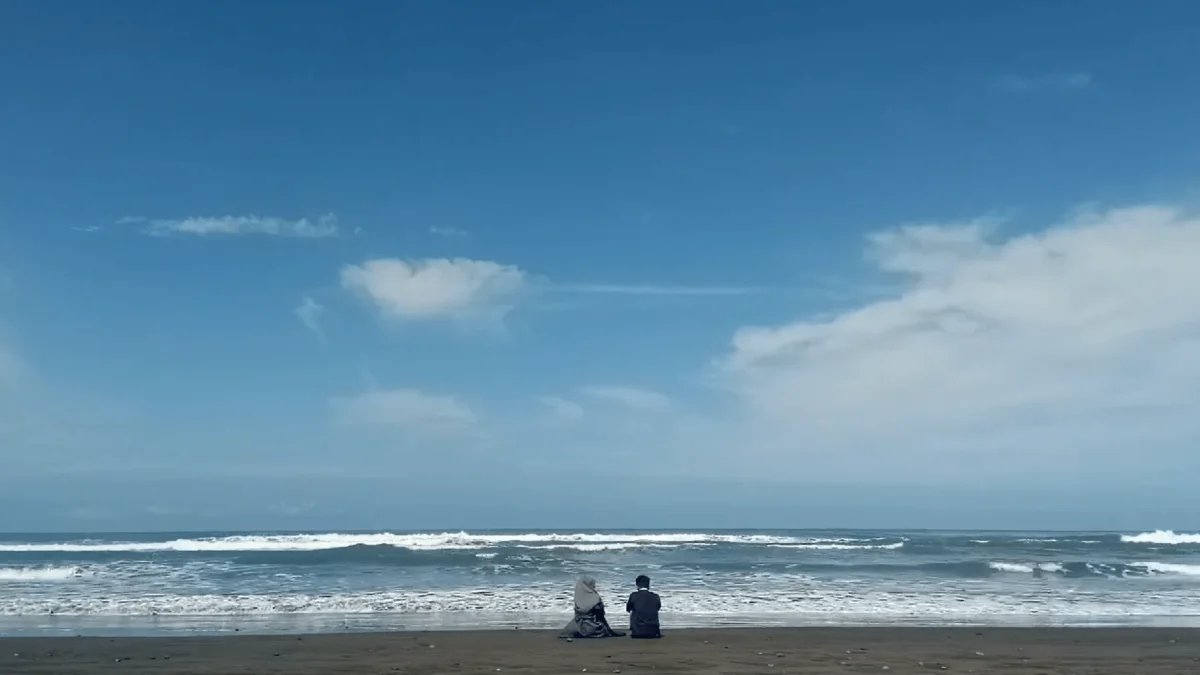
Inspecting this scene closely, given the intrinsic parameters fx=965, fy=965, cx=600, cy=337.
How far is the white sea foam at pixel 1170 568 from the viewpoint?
28797mm

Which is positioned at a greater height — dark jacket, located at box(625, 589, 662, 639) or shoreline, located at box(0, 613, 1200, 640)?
dark jacket, located at box(625, 589, 662, 639)

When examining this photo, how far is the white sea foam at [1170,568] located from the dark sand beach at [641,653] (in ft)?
55.6

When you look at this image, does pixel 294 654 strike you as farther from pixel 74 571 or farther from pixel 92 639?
pixel 74 571

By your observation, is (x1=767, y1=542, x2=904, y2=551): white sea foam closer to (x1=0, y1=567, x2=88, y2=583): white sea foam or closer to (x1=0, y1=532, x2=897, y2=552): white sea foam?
(x1=0, y1=532, x2=897, y2=552): white sea foam

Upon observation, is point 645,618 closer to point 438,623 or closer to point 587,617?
point 587,617

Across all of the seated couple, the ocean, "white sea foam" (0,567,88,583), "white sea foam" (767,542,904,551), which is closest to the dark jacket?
the seated couple

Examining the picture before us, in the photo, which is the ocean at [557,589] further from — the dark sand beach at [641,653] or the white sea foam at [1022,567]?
the dark sand beach at [641,653]

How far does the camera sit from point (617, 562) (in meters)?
30.0

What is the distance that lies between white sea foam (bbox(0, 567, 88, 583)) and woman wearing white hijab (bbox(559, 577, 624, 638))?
17.8m

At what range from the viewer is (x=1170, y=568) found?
30250mm

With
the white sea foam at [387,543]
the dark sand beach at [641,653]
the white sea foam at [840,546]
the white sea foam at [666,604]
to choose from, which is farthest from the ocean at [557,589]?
the white sea foam at [387,543]

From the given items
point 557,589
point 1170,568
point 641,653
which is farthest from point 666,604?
point 1170,568

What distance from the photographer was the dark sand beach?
1064cm

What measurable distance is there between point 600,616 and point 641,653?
1.64 meters
